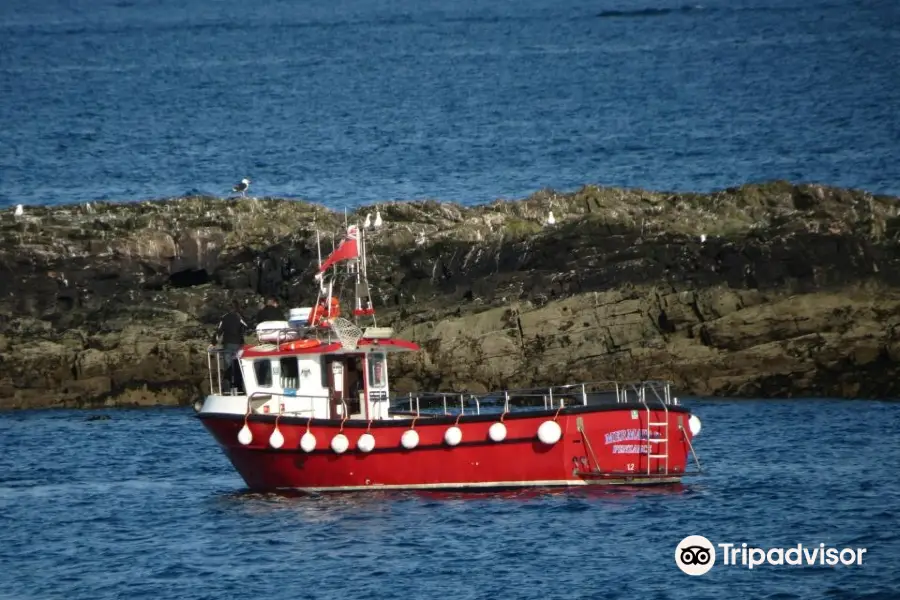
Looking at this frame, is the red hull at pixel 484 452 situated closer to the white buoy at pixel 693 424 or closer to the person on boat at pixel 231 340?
the white buoy at pixel 693 424

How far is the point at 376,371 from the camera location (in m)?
31.2

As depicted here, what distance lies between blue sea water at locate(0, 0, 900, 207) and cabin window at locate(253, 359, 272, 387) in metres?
32.9

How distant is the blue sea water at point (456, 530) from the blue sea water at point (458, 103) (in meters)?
31.7

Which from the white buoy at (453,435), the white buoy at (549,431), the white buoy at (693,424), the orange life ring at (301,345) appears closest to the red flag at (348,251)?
the orange life ring at (301,345)

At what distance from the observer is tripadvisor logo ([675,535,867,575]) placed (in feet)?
84.6

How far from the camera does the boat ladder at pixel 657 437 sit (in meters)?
29.8

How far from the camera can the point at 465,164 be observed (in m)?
76.6

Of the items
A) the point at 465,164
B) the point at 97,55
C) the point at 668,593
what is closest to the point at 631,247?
the point at 668,593

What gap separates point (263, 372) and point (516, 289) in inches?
509

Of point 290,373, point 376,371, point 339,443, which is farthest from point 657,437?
point 290,373

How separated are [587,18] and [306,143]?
7710 cm

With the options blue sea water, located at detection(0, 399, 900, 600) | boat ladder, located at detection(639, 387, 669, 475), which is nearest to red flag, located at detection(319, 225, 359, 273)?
blue sea water, located at detection(0, 399, 900, 600)

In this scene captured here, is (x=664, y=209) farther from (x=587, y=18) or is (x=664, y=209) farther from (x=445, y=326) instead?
(x=587, y=18)

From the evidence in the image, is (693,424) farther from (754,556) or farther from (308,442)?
(308,442)
